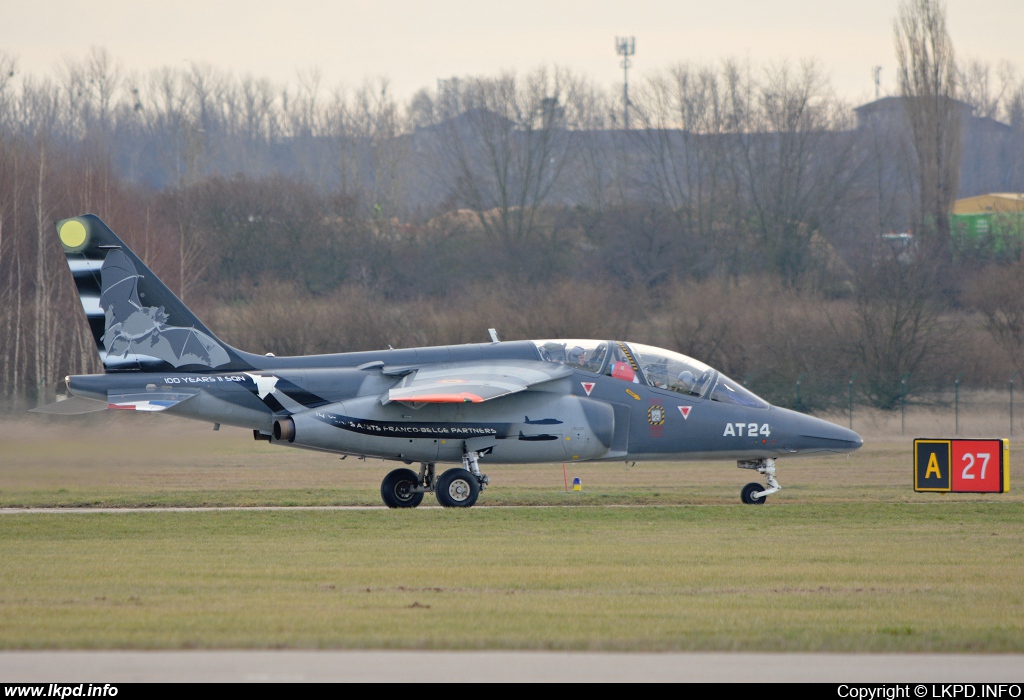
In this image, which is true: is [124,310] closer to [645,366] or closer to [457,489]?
[457,489]

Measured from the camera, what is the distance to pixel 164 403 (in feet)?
63.5

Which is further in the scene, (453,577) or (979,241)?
(979,241)

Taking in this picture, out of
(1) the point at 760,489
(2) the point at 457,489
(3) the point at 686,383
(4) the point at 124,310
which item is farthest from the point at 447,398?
(1) the point at 760,489

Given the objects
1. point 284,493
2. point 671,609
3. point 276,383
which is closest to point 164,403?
point 276,383

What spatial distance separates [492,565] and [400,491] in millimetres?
7610

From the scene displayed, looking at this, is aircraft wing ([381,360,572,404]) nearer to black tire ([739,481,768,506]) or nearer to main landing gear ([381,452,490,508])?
main landing gear ([381,452,490,508])

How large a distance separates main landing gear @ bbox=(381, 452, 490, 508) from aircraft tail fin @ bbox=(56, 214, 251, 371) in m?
3.65

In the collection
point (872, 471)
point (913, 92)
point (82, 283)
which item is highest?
point (913, 92)

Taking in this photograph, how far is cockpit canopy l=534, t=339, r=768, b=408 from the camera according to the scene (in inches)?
825

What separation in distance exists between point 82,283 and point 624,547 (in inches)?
426

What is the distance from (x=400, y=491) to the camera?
20859mm

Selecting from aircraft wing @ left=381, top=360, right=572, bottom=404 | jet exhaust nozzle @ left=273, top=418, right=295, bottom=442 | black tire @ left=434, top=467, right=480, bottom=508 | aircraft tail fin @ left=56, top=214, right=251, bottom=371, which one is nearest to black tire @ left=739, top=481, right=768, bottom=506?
aircraft wing @ left=381, top=360, right=572, bottom=404
